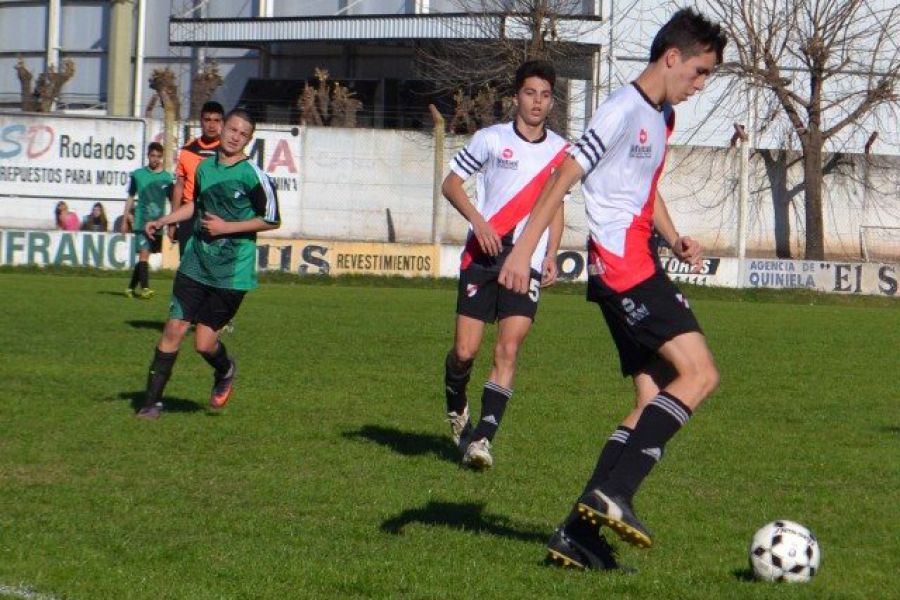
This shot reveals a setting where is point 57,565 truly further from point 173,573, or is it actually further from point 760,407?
point 760,407

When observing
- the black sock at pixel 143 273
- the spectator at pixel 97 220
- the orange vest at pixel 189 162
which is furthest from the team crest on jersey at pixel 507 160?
the spectator at pixel 97 220

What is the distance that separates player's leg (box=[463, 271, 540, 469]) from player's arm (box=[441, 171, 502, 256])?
1.46 feet

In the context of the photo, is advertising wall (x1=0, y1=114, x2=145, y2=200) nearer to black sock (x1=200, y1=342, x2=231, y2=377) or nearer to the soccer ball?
black sock (x1=200, y1=342, x2=231, y2=377)

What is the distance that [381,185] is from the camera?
3083 centimetres

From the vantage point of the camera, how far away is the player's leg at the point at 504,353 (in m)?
7.52

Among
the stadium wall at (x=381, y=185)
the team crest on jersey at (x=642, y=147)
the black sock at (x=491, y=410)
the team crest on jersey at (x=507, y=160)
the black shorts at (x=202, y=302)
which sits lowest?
the black sock at (x=491, y=410)

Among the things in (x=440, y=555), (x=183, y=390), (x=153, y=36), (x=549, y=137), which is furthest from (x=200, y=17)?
(x=440, y=555)

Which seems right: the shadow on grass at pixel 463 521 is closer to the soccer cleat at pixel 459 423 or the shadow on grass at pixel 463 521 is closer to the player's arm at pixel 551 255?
the soccer cleat at pixel 459 423

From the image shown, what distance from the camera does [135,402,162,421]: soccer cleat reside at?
8938 mm

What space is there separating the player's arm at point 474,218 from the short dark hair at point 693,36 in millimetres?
2135

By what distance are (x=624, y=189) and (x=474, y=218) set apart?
209 centimetres

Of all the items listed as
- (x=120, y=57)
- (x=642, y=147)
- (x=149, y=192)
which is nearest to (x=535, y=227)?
(x=642, y=147)

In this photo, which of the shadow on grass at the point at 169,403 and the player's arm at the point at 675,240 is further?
the shadow on grass at the point at 169,403

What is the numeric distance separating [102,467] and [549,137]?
2.95 meters
